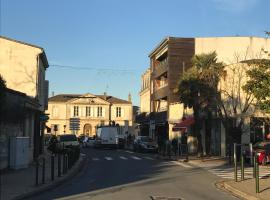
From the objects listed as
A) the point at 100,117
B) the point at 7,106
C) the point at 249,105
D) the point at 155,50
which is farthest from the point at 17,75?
the point at 100,117

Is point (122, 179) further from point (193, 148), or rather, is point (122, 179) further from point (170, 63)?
point (170, 63)

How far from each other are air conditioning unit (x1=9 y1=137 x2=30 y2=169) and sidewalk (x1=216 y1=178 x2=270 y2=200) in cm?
954

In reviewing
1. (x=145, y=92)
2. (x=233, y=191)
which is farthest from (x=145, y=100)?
(x=233, y=191)

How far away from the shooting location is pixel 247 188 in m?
18.5

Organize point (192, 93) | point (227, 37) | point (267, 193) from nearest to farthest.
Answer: point (267, 193) → point (192, 93) → point (227, 37)

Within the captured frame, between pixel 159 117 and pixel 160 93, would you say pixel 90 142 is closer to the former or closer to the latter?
pixel 159 117

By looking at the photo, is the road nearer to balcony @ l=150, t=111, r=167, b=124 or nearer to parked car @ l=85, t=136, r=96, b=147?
balcony @ l=150, t=111, r=167, b=124

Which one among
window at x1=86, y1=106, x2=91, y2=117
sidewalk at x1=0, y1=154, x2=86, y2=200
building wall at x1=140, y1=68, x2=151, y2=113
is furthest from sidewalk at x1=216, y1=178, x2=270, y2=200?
window at x1=86, y1=106, x2=91, y2=117

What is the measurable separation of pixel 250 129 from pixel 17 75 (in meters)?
17.4

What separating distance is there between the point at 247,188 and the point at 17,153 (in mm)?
11185

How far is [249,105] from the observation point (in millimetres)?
39312

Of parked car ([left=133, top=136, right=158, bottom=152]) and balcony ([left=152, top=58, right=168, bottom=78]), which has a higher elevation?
balcony ([left=152, top=58, right=168, bottom=78])

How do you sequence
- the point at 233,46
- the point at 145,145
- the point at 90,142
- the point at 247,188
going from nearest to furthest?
the point at 247,188
the point at 145,145
the point at 233,46
the point at 90,142

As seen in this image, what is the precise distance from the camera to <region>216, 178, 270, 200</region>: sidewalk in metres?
16.5
